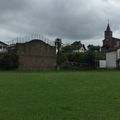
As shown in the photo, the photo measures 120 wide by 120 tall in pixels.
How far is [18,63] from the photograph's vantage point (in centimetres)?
8994

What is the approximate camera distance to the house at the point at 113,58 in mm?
105312

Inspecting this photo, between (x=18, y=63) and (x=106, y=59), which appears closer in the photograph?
(x=18, y=63)

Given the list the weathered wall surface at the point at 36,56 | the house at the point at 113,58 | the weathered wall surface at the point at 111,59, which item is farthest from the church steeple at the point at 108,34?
the weathered wall surface at the point at 36,56

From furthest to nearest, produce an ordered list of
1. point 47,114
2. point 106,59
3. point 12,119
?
1. point 106,59
2. point 47,114
3. point 12,119

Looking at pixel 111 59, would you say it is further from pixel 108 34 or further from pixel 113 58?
pixel 108 34

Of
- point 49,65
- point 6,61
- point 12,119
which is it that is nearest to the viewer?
point 12,119

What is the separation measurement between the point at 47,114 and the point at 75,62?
Result: 87781mm

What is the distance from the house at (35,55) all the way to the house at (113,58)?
18829mm

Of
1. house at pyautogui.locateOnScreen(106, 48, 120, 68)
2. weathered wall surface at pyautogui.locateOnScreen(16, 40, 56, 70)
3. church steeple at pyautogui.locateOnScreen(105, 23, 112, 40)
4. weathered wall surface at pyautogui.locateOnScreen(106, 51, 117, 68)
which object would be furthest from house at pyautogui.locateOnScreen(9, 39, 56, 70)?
church steeple at pyautogui.locateOnScreen(105, 23, 112, 40)

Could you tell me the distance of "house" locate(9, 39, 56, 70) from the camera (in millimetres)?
91625

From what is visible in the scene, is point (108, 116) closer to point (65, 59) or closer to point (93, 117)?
point (93, 117)

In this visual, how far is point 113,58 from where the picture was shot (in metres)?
107

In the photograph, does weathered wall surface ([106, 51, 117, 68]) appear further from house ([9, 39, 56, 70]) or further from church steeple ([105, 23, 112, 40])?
church steeple ([105, 23, 112, 40])

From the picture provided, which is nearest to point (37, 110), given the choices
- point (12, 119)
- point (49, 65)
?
point (12, 119)
